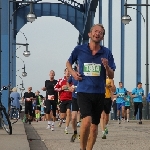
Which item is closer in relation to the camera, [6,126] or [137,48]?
[6,126]

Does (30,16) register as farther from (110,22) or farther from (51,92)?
(110,22)

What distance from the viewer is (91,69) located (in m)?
8.23

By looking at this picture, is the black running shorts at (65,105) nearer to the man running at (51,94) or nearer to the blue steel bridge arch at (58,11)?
the man running at (51,94)

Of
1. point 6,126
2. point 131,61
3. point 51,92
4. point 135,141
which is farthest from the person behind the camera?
point 131,61

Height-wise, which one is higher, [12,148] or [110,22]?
[110,22]

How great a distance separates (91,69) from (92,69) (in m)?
0.01

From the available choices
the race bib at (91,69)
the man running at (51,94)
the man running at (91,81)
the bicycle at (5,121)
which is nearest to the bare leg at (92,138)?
the man running at (91,81)

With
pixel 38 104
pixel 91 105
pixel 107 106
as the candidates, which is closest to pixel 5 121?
pixel 107 106

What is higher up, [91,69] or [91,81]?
[91,69]

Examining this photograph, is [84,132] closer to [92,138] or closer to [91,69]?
[92,138]

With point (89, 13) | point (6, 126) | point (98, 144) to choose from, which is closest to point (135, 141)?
point (98, 144)

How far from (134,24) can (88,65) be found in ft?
102

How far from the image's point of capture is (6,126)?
1484cm

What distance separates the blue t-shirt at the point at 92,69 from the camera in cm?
829
